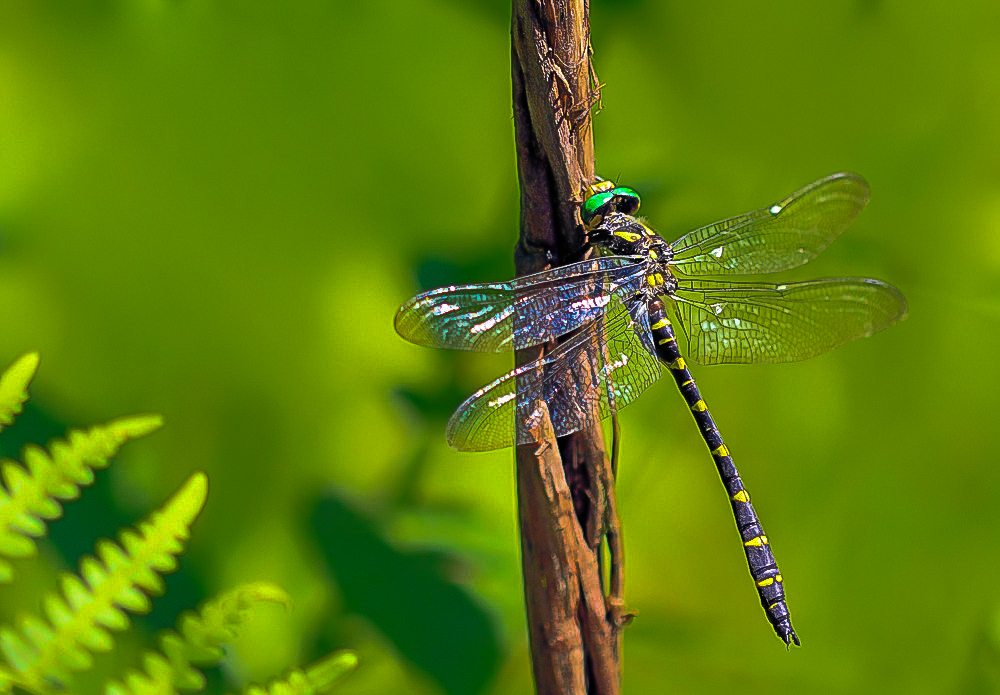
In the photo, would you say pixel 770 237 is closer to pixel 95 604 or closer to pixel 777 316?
pixel 777 316

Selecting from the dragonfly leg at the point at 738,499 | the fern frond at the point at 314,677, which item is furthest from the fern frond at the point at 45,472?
the dragonfly leg at the point at 738,499

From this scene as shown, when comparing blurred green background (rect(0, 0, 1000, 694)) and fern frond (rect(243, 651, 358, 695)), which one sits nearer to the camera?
fern frond (rect(243, 651, 358, 695))

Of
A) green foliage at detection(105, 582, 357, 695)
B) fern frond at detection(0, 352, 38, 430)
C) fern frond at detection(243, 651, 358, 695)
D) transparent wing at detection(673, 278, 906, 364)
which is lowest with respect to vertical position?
fern frond at detection(243, 651, 358, 695)

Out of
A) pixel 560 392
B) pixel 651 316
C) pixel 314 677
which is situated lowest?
pixel 314 677

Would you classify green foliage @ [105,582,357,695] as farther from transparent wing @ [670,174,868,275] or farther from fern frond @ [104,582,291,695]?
transparent wing @ [670,174,868,275]

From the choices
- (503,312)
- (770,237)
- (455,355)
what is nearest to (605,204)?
(503,312)

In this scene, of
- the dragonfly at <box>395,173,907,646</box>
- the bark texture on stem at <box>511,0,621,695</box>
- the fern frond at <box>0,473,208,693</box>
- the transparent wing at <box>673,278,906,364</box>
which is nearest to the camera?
the fern frond at <box>0,473,208,693</box>

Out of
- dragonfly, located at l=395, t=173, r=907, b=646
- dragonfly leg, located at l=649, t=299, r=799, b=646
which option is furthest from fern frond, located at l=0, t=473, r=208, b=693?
dragonfly leg, located at l=649, t=299, r=799, b=646

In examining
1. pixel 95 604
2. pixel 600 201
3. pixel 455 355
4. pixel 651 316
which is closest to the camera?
pixel 95 604
